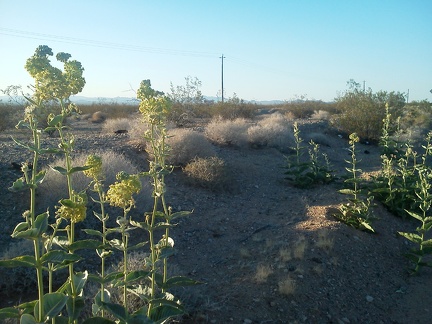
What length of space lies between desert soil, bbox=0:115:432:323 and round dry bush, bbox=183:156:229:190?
16 cm

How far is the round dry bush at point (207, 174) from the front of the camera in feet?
27.7

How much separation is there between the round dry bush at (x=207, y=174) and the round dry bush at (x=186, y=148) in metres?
0.65

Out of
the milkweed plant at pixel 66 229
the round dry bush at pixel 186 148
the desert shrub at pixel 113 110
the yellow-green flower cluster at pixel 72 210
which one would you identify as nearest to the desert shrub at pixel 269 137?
the round dry bush at pixel 186 148

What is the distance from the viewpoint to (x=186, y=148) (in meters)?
9.59

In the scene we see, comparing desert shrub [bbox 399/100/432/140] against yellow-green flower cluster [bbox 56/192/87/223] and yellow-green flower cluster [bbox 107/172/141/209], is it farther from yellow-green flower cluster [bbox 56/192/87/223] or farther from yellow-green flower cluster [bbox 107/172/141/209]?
yellow-green flower cluster [bbox 56/192/87/223]

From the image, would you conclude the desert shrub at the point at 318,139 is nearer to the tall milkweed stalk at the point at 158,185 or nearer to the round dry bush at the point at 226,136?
the round dry bush at the point at 226,136

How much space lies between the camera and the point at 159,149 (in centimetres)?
282

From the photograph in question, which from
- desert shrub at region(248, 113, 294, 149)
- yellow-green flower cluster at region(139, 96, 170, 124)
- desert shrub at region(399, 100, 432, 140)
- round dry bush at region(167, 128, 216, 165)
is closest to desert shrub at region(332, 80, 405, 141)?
desert shrub at region(399, 100, 432, 140)

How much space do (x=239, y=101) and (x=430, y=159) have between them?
439 inches

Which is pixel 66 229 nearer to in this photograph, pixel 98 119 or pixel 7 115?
pixel 7 115

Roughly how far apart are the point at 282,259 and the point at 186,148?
199 inches

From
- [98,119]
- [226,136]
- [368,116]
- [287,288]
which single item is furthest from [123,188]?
[98,119]

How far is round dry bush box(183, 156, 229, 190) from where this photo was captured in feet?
27.7

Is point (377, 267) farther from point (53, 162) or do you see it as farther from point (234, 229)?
point (53, 162)
